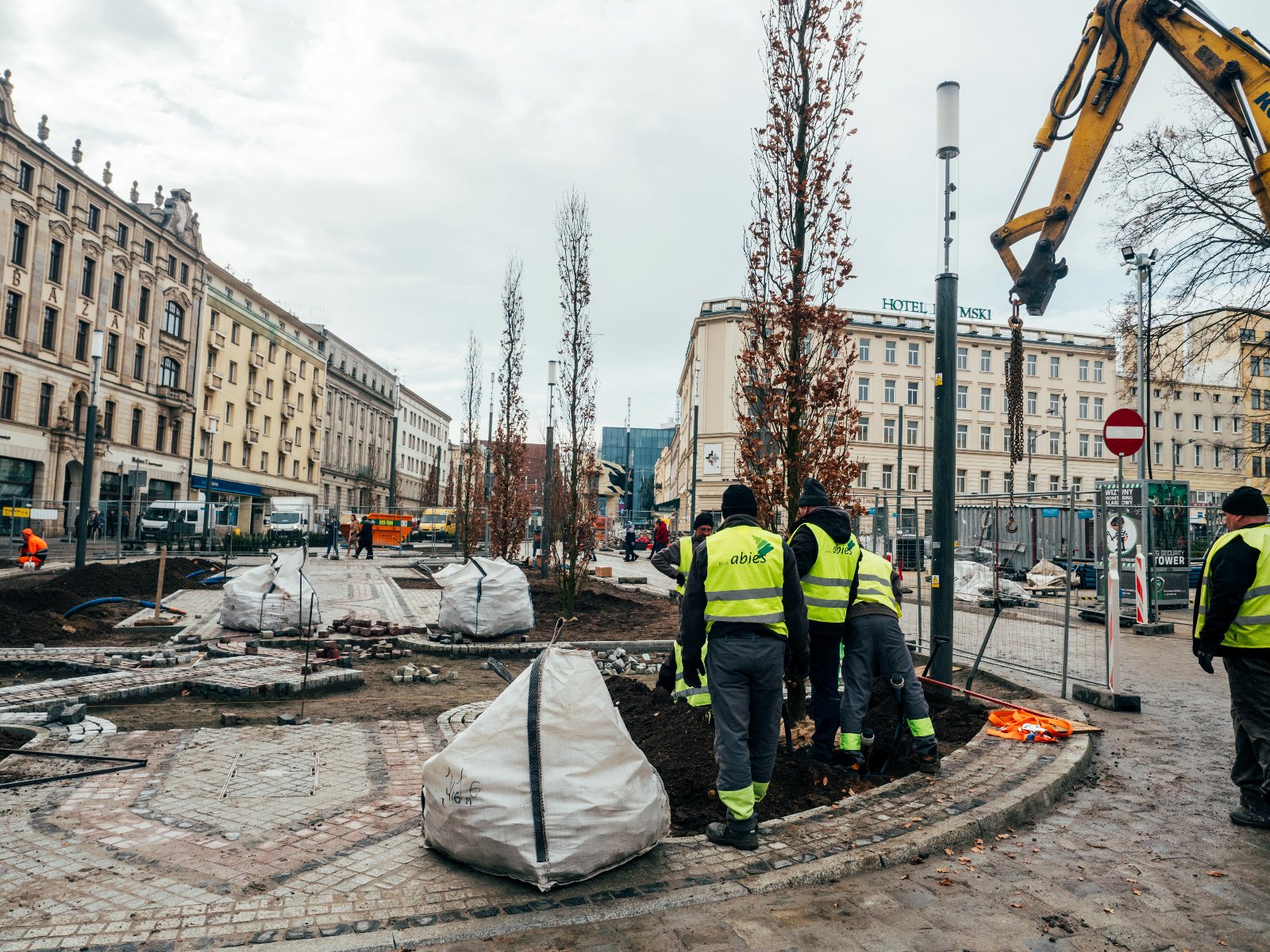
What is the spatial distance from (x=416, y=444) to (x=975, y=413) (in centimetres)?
6490

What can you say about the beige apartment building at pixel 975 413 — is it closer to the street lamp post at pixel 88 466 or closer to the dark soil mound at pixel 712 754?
the street lamp post at pixel 88 466

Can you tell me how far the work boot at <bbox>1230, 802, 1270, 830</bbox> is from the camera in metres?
4.84

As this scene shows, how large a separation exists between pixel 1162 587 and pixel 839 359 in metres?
14.6

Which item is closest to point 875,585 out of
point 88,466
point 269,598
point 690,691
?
point 690,691

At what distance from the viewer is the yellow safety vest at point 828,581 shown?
5.66 meters

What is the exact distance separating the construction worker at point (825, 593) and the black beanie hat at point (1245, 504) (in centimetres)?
236

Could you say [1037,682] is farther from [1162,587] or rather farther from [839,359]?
[1162,587]

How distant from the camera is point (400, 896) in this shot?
363 cm

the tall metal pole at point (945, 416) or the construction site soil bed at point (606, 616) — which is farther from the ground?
the tall metal pole at point (945, 416)

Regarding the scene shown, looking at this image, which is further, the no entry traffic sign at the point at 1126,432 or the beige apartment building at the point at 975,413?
the beige apartment building at the point at 975,413

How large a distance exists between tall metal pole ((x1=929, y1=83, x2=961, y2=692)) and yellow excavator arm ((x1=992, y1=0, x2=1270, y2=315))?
2.63 metres

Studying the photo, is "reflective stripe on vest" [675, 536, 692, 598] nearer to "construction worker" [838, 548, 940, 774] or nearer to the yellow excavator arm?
"construction worker" [838, 548, 940, 774]

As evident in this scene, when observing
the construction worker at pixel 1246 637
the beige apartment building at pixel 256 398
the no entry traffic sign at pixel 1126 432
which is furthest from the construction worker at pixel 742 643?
the beige apartment building at pixel 256 398

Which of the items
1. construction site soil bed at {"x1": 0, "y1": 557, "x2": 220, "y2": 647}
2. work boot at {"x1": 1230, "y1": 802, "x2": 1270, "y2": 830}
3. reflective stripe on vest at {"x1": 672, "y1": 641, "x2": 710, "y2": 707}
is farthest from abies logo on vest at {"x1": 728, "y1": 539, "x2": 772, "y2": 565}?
construction site soil bed at {"x1": 0, "y1": 557, "x2": 220, "y2": 647}
